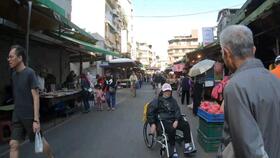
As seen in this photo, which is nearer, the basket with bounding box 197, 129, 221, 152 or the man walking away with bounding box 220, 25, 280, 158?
the man walking away with bounding box 220, 25, 280, 158

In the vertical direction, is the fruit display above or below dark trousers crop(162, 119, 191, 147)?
above

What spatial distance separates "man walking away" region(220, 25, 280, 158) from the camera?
7.85 ft

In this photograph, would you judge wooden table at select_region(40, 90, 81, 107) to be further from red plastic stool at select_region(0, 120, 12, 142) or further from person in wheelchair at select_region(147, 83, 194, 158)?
person in wheelchair at select_region(147, 83, 194, 158)

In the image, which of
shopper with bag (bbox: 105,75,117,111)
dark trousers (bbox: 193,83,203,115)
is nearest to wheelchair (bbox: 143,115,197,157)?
dark trousers (bbox: 193,83,203,115)

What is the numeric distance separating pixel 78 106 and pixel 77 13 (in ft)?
119

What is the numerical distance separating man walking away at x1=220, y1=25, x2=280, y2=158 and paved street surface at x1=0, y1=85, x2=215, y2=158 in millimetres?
6056

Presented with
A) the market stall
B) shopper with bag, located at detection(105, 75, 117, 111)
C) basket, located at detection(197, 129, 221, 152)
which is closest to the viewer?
basket, located at detection(197, 129, 221, 152)

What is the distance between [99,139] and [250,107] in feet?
28.0

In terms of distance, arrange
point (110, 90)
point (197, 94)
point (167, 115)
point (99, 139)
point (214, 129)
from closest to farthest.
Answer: point (214, 129)
point (167, 115)
point (99, 139)
point (197, 94)
point (110, 90)

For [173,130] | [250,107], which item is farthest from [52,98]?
[250,107]

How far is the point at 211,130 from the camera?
8461 millimetres

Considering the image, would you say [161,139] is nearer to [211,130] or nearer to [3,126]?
[211,130]

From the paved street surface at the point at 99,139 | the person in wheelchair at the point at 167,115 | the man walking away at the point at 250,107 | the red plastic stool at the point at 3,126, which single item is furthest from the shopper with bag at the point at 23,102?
the red plastic stool at the point at 3,126

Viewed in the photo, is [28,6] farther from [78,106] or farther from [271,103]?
[78,106]
